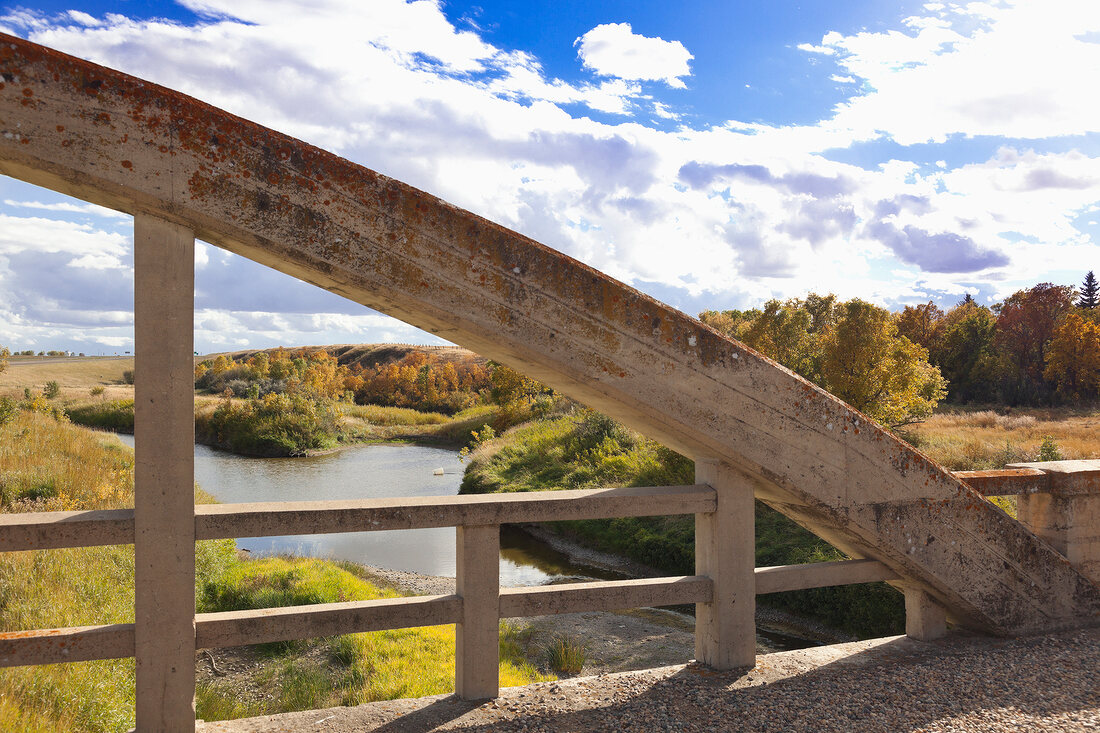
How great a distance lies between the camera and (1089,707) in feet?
12.3

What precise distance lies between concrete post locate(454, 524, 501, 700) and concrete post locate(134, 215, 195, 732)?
1.27 metres

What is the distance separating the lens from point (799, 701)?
12.2 ft

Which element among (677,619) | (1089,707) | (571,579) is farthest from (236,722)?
(571,579)

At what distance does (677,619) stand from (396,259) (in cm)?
912

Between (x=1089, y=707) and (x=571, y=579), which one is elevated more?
(x=1089, y=707)

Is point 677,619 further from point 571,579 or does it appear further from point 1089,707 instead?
point 1089,707

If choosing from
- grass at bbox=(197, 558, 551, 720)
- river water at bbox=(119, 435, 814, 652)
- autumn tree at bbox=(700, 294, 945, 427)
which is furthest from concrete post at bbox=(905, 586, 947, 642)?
autumn tree at bbox=(700, 294, 945, 427)

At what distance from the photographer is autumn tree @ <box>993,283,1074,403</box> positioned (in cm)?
3494

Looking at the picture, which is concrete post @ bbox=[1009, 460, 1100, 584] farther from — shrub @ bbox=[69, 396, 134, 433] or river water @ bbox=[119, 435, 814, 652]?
shrub @ bbox=[69, 396, 134, 433]

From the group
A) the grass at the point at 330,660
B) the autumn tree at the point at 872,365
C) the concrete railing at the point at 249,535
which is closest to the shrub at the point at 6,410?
the grass at the point at 330,660

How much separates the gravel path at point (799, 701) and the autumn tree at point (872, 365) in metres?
12.9

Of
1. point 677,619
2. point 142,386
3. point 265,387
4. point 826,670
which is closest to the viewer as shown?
point 142,386

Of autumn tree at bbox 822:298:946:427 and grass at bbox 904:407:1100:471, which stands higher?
autumn tree at bbox 822:298:946:427

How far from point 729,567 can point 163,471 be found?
3.02 metres
